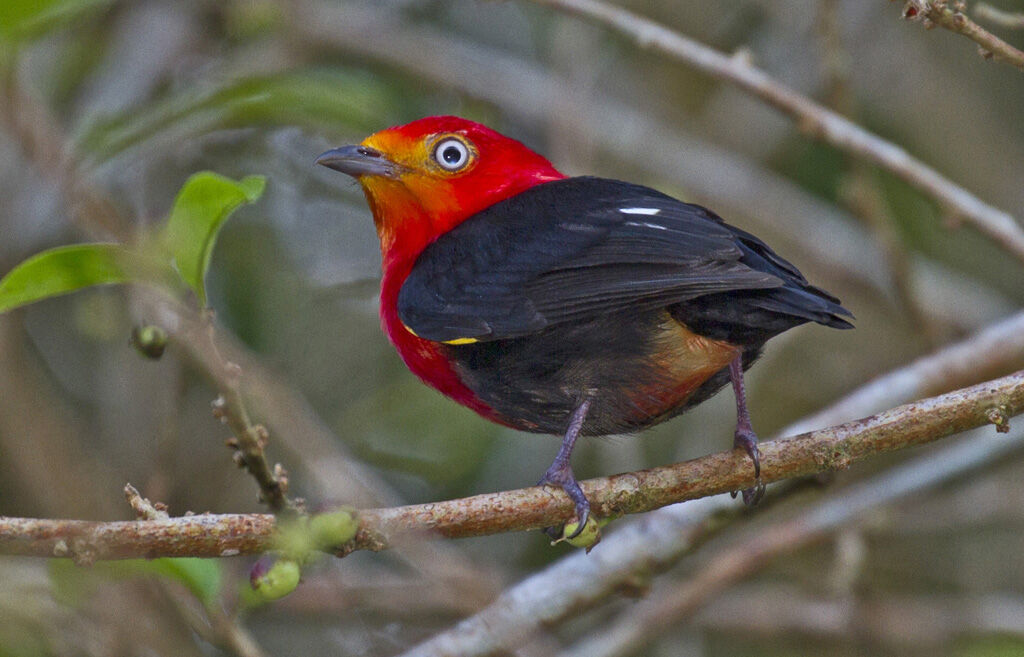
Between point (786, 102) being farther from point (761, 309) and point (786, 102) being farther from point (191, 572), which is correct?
point (191, 572)

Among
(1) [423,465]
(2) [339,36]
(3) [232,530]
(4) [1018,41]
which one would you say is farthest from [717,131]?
(3) [232,530]

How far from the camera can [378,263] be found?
198 inches

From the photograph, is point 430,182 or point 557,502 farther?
point 430,182

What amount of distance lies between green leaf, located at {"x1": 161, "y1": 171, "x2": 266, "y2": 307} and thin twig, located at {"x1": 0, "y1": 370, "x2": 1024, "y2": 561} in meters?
0.46

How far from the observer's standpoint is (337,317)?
16.5 feet

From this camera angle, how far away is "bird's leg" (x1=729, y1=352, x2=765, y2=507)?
2.70 m

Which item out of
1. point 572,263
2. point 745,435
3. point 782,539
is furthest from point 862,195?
point 745,435

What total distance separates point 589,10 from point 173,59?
2252 millimetres

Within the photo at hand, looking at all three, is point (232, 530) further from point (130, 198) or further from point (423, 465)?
point (130, 198)

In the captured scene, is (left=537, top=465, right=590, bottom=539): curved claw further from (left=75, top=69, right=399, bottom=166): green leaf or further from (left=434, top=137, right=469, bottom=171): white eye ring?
(left=75, top=69, right=399, bottom=166): green leaf

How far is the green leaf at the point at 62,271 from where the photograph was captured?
7.44 feet

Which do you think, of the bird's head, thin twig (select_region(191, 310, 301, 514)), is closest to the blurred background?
the bird's head

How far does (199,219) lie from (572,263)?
3.29ft

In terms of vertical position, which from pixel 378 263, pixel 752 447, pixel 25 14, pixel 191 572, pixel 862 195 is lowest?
pixel 378 263
